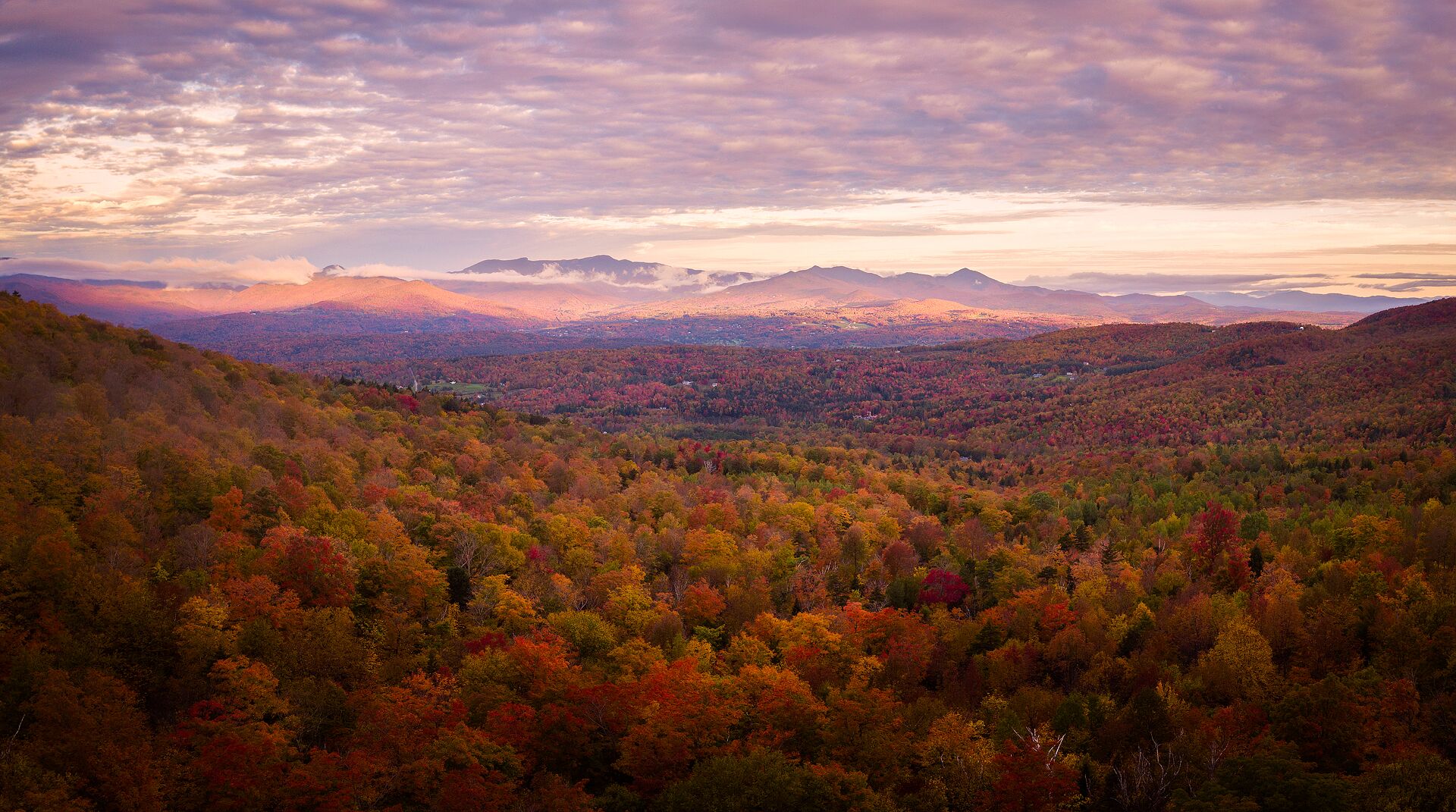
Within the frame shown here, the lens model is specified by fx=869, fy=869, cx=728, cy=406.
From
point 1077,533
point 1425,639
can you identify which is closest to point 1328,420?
point 1077,533

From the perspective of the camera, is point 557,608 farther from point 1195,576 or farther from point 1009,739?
point 1195,576

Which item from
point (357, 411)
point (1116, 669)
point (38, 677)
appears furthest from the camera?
point (357, 411)

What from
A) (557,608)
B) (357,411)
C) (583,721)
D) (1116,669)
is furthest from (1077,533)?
(357,411)

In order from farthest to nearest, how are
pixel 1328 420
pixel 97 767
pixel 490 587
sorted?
pixel 1328 420
pixel 490 587
pixel 97 767

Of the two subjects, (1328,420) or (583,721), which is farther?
(1328,420)

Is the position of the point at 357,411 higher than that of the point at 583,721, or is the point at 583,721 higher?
the point at 357,411

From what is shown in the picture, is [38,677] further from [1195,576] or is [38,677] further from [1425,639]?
[1195,576]

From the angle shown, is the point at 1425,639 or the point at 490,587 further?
the point at 490,587
